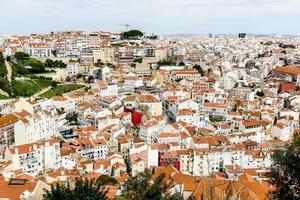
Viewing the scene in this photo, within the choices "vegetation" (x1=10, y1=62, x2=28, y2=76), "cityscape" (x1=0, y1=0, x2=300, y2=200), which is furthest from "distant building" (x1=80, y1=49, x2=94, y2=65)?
"vegetation" (x1=10, y1=62, x2=28, y2=76)

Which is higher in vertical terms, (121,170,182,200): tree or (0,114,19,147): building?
(121,170,182,200): tree

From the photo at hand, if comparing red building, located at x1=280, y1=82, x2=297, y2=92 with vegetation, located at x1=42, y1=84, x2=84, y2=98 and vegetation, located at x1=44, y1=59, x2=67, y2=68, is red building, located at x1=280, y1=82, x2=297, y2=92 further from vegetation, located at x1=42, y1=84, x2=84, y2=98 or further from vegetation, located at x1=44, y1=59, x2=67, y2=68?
vegetation, located at x1=44, y1=59, x2=67, y2=68

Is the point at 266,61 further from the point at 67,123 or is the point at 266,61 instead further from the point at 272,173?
the point at 272,173

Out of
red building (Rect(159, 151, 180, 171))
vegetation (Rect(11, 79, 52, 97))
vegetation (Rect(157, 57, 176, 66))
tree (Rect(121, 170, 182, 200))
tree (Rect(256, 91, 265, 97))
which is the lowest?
red building (Rect(159, 151, 180, 171))

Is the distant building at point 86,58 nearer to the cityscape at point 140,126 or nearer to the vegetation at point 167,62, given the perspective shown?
the cityscape at point 140,126

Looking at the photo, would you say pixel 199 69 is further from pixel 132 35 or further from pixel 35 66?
pixel 132 35

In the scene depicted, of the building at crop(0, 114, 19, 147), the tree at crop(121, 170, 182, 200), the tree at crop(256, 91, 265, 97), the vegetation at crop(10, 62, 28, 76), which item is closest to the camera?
the tree at crop(121, 170, 182, 200)

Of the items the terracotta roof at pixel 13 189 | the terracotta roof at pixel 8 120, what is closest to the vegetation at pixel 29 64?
the terracotta roof at pixel 8 120

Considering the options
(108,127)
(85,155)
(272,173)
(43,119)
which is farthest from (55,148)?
(272,173)
